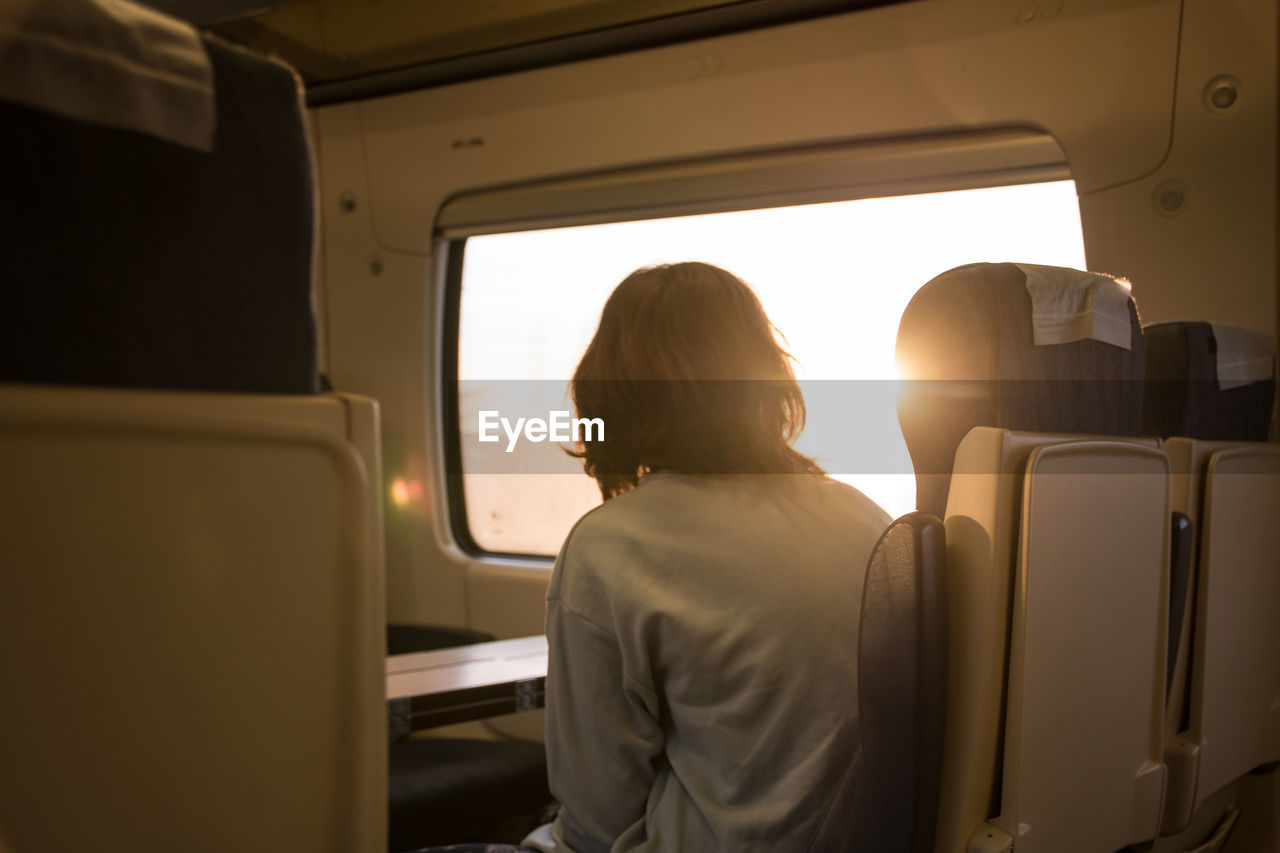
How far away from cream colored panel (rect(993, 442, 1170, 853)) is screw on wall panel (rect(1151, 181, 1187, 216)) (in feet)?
4.57

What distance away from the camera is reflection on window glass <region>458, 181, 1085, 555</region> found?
2.70 metres

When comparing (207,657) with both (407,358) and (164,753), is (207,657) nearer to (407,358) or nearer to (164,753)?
(164,753)

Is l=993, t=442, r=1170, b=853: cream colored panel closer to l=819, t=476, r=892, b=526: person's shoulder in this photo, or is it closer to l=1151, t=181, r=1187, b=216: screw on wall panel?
l=819, t=476, r=892, b=526: person's shoulder

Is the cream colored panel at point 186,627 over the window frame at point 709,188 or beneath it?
beneath

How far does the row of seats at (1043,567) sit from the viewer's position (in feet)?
3.40

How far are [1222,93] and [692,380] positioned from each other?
197 cm

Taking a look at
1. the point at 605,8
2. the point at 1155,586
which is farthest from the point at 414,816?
the point at 605,8

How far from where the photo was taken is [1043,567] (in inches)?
42.0

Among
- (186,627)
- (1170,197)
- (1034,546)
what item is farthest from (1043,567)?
(1170,197)

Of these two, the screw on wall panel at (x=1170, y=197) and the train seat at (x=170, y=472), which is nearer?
the train seat at (x=170, y=472)

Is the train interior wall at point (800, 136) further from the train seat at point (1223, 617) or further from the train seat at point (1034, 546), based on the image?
the train seat at point (1034, 546)
